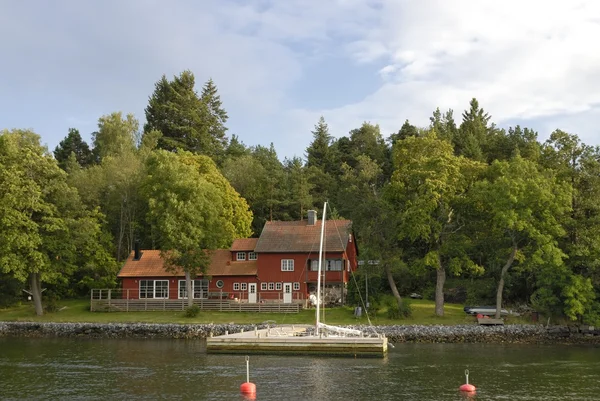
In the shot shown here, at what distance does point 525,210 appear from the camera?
51.0 metres

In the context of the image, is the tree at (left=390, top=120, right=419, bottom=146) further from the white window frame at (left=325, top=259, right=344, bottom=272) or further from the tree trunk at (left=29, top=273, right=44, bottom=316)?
the tree trunk at (left=29, top=273, right=44, bottom=316)

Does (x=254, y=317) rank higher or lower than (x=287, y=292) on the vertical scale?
lower

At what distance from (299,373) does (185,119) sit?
66.7 m

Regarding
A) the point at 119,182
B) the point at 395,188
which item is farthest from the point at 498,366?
the point at 119,182

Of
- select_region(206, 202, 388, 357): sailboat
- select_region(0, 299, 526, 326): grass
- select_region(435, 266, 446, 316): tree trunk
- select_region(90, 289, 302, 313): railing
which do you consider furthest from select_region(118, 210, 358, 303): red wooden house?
select_region(206, 202, 388, 357): sailboat

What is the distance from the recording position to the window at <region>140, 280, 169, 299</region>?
214 ft

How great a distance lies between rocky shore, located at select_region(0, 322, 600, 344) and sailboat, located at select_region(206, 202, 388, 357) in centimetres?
565

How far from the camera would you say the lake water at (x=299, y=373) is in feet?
94.8

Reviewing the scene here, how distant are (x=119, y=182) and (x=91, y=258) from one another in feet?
40.2

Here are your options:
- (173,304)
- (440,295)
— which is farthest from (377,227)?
(173,304)

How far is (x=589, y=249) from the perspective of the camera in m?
50.8

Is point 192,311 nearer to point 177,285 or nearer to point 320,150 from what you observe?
point 177,285

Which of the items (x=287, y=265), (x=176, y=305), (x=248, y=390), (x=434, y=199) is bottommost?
(x=248, y=390)

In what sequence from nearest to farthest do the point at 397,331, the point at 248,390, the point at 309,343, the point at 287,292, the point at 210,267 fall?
1. the point at 248,390
2. the point at 309,343
3. the point at 397,331
4. the point at 287,292
5. the point at 210,267
